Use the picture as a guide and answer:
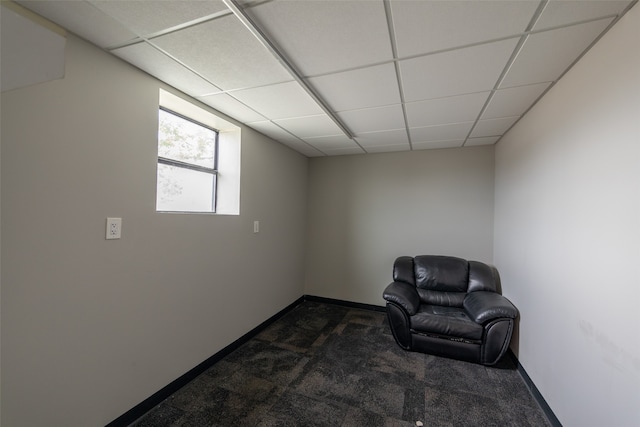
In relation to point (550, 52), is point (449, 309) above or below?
below

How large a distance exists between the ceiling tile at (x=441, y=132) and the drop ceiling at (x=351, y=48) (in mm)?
322

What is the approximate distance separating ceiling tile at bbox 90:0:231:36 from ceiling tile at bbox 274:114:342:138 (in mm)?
1305

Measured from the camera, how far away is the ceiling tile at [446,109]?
2020mm

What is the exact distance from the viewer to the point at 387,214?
149 inches

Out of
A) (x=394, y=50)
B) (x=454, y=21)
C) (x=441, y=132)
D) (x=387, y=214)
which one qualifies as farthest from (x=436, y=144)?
(x=454, y=21)

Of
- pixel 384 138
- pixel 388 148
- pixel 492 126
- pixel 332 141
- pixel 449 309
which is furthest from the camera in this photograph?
pixel 388 148

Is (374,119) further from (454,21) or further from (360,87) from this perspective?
(454,21)

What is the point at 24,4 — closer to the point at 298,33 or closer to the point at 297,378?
the point at 298,33

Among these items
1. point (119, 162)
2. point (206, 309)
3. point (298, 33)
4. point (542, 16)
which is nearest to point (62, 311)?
point (119, 162)

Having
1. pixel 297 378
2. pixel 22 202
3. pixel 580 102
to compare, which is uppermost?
pixel 580 102

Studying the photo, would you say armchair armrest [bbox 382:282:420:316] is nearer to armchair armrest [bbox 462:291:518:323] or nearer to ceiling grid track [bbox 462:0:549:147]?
armchair armrest [bbox 462:291:518:323]

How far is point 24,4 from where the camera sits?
114cm

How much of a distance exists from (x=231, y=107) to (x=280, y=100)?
1.62 feet

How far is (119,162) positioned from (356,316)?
10.5 ft
